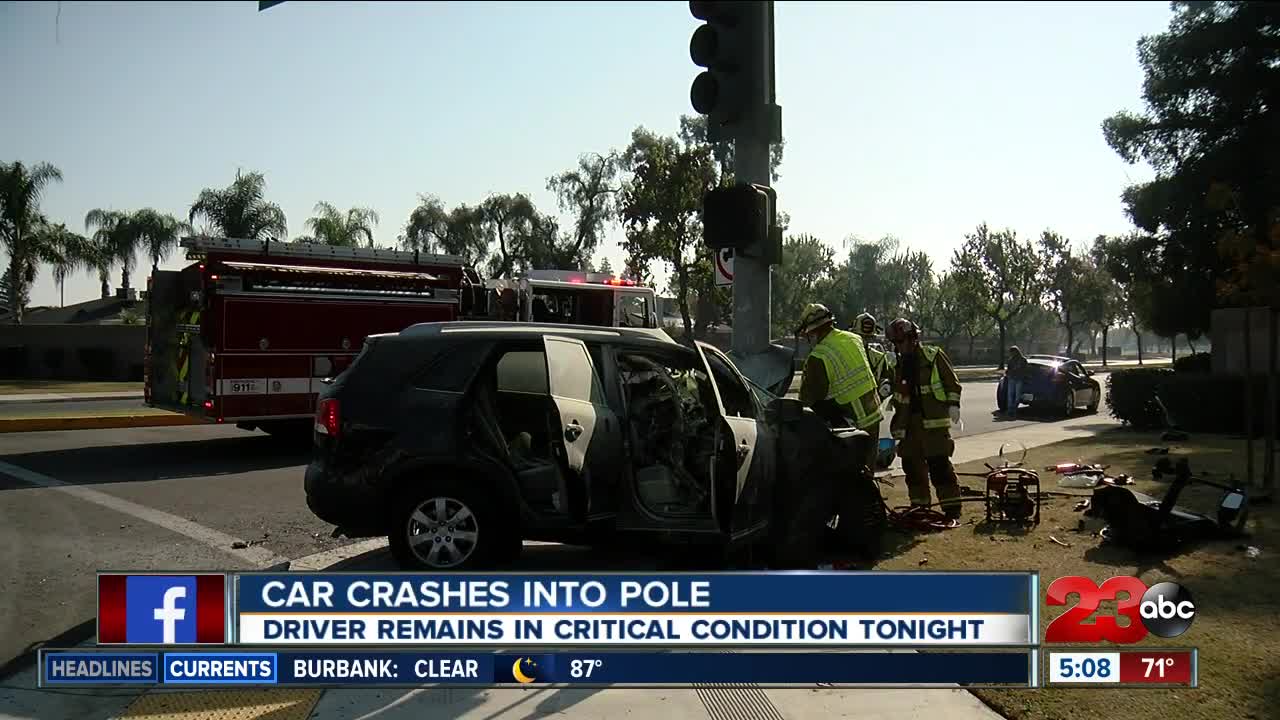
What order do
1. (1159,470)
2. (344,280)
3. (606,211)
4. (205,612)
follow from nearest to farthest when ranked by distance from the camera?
(205,612) < (1159,470) < (344,280) < (606,211)

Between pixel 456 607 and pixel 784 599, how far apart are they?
1.48 meters

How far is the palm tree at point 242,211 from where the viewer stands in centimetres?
3878

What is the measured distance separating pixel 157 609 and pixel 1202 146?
2116cm

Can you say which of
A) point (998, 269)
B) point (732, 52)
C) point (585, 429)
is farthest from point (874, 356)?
point (998, 269)

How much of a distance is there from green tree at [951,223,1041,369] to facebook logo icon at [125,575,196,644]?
5546cm

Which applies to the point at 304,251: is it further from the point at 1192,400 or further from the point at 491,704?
the point at 1192,400

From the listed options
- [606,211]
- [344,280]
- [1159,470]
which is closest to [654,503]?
[1159,470]

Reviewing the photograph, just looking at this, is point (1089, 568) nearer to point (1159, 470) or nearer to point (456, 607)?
point (1159, 470)

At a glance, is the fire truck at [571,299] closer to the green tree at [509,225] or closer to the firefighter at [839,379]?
the firefighter at [839,379]

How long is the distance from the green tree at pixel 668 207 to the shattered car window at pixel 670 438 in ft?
89.2

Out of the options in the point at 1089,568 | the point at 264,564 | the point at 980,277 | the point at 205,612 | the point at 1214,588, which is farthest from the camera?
the point at 980,277

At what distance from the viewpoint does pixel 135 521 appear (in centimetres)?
823

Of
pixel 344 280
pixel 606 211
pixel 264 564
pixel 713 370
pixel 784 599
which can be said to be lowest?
pixel 264 564

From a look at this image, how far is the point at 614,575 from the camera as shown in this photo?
4.32 meters
